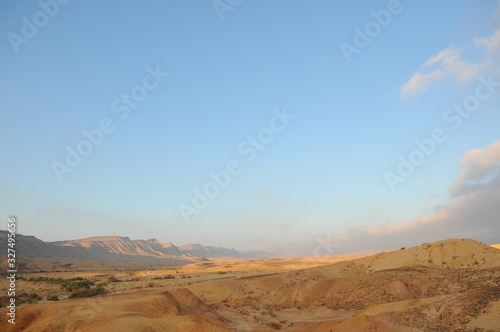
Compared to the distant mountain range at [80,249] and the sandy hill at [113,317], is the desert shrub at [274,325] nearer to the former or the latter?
the sandy hill at [113,317]

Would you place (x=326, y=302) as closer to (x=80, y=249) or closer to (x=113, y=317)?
(x=113, y=317)

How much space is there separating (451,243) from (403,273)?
875cm

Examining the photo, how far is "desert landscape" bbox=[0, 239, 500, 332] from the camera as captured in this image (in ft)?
49.1

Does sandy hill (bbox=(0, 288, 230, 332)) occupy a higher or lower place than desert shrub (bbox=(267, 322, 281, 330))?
higher

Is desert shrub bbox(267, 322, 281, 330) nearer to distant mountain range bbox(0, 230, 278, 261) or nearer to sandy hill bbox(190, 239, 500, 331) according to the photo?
sandy hill bbox(190, 239, 500, 331)

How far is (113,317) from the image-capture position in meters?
14.8

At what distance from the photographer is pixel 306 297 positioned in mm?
27484

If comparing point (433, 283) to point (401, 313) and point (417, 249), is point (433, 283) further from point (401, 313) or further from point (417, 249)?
point (417, 249)

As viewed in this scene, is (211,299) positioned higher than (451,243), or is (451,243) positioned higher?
(451,243)

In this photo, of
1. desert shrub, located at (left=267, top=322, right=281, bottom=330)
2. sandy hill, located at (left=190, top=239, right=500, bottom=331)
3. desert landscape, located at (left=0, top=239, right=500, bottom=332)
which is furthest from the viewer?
desert shrub, located at (left=267, top=322, right=281, bottom=330)

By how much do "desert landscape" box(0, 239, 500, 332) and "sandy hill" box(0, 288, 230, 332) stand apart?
0.15ft

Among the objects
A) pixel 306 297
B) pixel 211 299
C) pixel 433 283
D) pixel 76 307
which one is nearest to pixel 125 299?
pixel 76 307

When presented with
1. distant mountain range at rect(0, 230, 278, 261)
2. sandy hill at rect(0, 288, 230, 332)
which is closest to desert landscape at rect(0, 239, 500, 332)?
sandy hill at rect(0, 288, 230, 332)

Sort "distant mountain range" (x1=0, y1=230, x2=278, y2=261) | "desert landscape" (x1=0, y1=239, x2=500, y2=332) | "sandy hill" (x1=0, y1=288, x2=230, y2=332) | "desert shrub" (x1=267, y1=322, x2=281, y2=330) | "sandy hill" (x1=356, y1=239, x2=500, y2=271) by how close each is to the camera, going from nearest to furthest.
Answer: "sandy hill" (x1=0, y1=288, x2=230, y2=332), "desert landscape" (x1=0, y1=239, x2=500, y2=332), "desert shrub" (x1=267, y1=322, x2=281, y2=330), "sandy hill" (x1=356, y1=239, x2=500, y2=271), "distant mountain range" (x1=0, y1=230, x2=278, y2=261)
